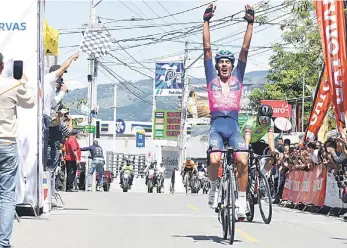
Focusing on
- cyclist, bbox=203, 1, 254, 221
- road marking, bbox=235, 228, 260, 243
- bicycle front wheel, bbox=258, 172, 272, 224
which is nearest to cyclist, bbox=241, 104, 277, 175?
bicycle front wheel, bbox=258, 172, 272, 224

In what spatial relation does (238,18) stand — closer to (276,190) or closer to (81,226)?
(276,190)

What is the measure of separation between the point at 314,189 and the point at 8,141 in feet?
38.9

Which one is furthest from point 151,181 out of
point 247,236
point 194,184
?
point 247,236

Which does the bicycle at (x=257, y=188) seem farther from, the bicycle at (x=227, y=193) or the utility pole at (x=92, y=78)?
the utility pole at (x=92, y=78)

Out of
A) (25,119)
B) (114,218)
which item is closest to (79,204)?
(114,218)

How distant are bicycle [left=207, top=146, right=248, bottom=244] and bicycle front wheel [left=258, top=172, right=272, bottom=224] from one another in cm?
216

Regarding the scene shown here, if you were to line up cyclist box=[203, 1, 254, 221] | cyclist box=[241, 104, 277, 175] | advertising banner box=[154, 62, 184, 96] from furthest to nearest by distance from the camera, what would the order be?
1. advertising banner box=[154, 62, 184, 96]
2. cyclist box=[241, 104, 277, 175]
3. cyclist box=[203, 1, 254, 221]

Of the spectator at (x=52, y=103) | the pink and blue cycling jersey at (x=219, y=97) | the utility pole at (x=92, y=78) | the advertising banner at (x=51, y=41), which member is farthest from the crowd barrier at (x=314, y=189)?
the utility pole at (x=92, y=78)

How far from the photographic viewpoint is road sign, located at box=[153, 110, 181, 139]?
103 m

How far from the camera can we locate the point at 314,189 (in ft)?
61.8

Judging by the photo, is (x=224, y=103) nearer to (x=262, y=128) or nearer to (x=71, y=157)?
(x=262, y=128)

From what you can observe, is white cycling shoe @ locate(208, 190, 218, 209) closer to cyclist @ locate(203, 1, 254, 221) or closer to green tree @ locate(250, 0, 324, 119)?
cyclist @ locate(203, 1, 254, 221)

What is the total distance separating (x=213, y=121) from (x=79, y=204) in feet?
25.2

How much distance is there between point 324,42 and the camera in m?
19.0
